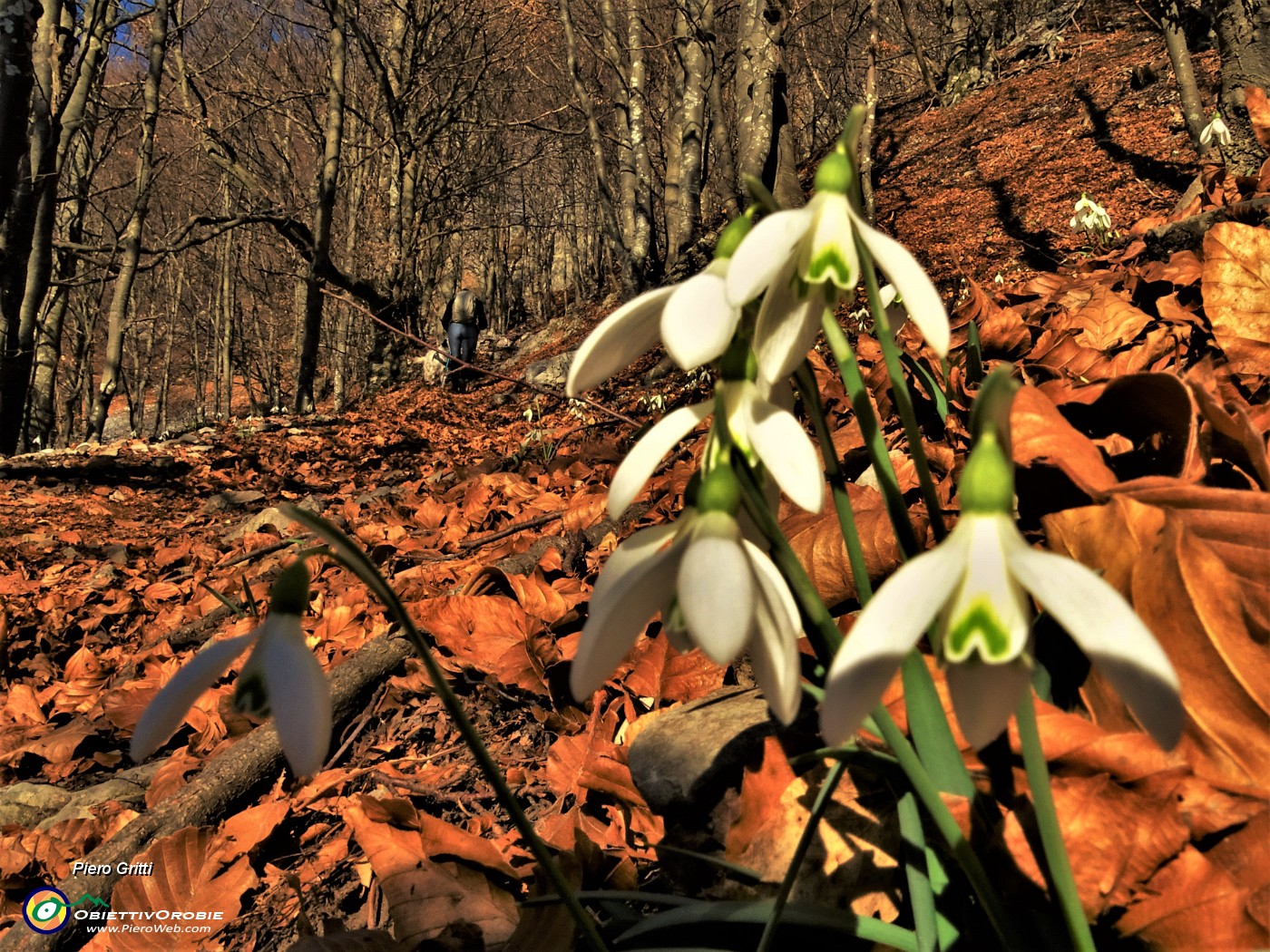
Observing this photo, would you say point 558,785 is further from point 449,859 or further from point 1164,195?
point 1164,195

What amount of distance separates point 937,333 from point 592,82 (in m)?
23.7

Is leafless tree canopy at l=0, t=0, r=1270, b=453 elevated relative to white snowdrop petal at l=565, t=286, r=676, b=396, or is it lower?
elevated

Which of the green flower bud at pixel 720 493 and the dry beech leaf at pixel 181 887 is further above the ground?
the green flower bud at pixel 720 493

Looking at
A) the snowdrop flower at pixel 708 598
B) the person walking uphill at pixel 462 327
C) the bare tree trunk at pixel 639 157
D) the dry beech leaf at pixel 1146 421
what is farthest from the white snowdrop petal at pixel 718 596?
the person walking uphill at pixel 462 327

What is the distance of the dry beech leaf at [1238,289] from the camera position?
61.0 inches

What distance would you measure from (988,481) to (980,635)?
0.10 metres

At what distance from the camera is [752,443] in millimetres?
629

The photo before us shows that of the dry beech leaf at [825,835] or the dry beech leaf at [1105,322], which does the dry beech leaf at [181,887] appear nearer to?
the dry beech leaf at [825,835]

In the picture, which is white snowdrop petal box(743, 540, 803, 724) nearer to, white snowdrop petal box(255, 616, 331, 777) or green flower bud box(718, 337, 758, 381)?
green flower bud box(718, 337, 758, 381)

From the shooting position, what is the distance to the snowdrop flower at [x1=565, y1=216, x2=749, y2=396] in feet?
1.99

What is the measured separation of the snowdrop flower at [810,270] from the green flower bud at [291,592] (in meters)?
0.41

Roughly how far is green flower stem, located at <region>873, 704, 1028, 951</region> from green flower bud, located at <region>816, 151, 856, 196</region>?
426 millimetres

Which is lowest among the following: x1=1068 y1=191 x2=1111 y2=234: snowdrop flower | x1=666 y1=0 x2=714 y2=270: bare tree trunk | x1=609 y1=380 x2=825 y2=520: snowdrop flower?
x1=609 y1=380 x2=825 y2=520: snowdrop flower

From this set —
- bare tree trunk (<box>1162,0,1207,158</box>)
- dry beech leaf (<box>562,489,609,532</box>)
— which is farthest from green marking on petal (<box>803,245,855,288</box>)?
bare tree trunk (<box>1162,0,1207,158</box>)
